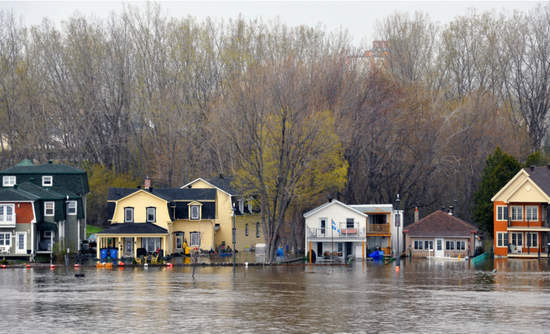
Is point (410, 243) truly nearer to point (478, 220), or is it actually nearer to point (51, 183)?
point (478, 220)

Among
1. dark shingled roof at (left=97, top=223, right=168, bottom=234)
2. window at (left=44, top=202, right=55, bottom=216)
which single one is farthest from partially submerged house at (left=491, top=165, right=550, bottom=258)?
window at (left=44, top=202, right=55, bottom=216)

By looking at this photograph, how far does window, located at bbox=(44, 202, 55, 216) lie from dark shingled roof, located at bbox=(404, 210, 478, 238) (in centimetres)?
3459

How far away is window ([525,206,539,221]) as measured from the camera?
302 feet

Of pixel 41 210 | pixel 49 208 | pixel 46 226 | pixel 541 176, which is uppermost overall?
pixel 541 176

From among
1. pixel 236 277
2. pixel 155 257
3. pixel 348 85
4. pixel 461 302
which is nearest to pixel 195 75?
pixel 348 85

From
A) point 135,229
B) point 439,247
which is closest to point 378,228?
point 439,247

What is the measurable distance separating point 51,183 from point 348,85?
1313 inches

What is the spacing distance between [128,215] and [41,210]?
8.65 m

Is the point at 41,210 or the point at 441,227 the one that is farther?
the point at 441,227

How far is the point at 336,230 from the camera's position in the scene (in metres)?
89.8

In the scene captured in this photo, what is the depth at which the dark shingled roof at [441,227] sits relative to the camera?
91375mm

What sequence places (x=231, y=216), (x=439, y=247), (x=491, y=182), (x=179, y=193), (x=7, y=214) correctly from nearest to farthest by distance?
(x=7, y=214) → (x=439, y=247) → (x=179, y=193) → (x=491, y=182) → (x=231, y=216)

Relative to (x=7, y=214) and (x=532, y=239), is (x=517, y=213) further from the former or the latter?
(x=7, y=214)

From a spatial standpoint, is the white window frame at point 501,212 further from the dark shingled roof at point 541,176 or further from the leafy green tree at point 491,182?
the leafy green tree at point 491,182
